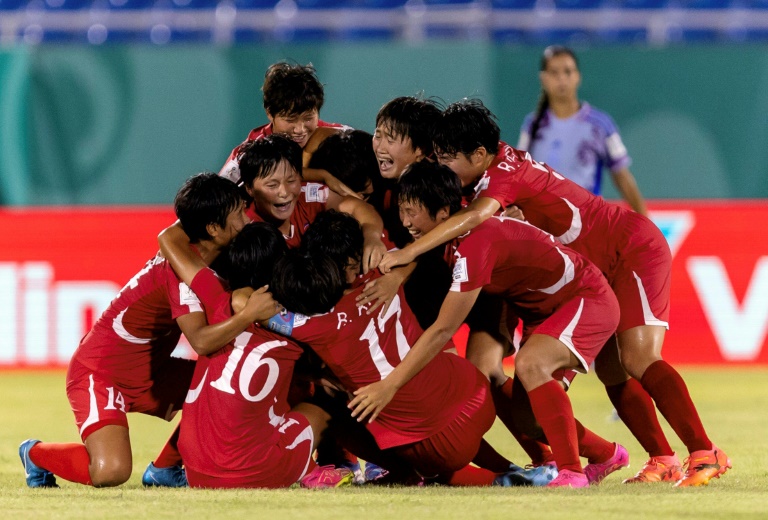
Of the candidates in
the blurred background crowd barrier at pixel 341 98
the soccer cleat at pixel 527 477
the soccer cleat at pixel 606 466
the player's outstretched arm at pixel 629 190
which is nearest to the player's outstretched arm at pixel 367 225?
the soccer cleat at pixel 527 477

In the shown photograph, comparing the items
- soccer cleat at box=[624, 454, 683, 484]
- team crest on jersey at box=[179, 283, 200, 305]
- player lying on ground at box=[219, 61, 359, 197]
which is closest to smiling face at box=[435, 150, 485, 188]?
player lying on ground at box=[219, 61, 359, 197]

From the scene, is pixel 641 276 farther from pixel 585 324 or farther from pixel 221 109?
pixel 221 109

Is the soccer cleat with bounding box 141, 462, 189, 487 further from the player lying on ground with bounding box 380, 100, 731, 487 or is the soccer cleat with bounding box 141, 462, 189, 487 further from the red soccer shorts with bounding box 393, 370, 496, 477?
the player lying on ground with bounding box 380, 100, 731, 487

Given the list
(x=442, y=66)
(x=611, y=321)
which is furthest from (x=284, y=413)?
(x=442, y=66)

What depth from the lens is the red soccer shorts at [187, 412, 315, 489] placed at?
4750mm

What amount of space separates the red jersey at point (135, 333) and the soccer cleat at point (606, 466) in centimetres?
195

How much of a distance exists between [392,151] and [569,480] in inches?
63.3

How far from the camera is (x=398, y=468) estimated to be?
5.07 metres

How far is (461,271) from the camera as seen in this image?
4.84 meters

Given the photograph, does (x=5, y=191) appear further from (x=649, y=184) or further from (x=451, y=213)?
(x=451, y=213)

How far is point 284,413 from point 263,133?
1.48 m

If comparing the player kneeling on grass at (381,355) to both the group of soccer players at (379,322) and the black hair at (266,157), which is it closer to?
the group of soccer players at (379,322)

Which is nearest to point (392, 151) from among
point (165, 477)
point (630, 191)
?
point (165, 477)

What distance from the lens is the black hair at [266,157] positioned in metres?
5.18
